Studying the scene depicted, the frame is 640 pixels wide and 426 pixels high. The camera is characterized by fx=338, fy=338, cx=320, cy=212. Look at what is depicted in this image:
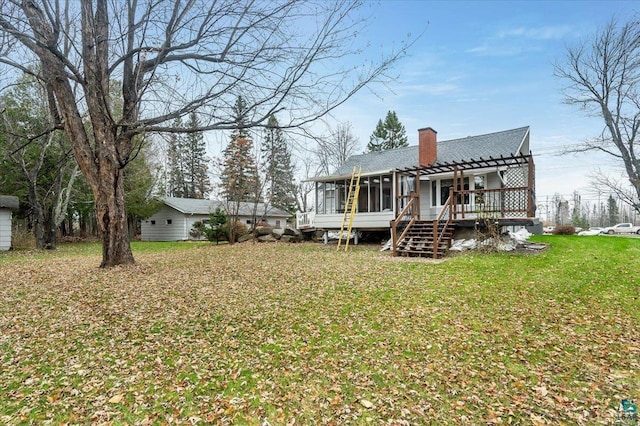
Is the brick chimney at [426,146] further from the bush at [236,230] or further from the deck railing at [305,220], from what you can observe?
the bush at [236,230]

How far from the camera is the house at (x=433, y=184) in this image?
42.0 feet

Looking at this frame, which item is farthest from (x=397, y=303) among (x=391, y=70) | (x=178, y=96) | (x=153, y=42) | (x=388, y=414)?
(x=153, y=42)

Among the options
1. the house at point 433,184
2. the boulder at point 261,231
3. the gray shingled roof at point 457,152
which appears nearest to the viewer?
the house at point 433,184

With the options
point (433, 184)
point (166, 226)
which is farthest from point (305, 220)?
point (166, 226)

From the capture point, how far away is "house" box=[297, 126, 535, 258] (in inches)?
504

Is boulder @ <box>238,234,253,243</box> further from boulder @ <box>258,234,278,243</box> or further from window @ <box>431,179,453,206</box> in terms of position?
window @ <box>431,179,453,206</box>

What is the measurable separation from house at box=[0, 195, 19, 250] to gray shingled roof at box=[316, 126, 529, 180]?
48.5ft

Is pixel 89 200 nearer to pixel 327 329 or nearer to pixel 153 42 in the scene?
pixel 153 42

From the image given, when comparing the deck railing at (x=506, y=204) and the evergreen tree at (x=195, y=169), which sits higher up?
the evergreen tree at (x=195, y=169)

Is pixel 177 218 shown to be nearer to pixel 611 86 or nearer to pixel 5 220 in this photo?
pixel 5 220

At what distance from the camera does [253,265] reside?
9742mm

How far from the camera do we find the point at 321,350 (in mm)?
4129

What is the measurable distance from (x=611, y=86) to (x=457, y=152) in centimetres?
892

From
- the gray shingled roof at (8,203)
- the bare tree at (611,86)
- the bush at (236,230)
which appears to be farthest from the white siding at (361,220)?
the gray shingled roof at (8,203)
